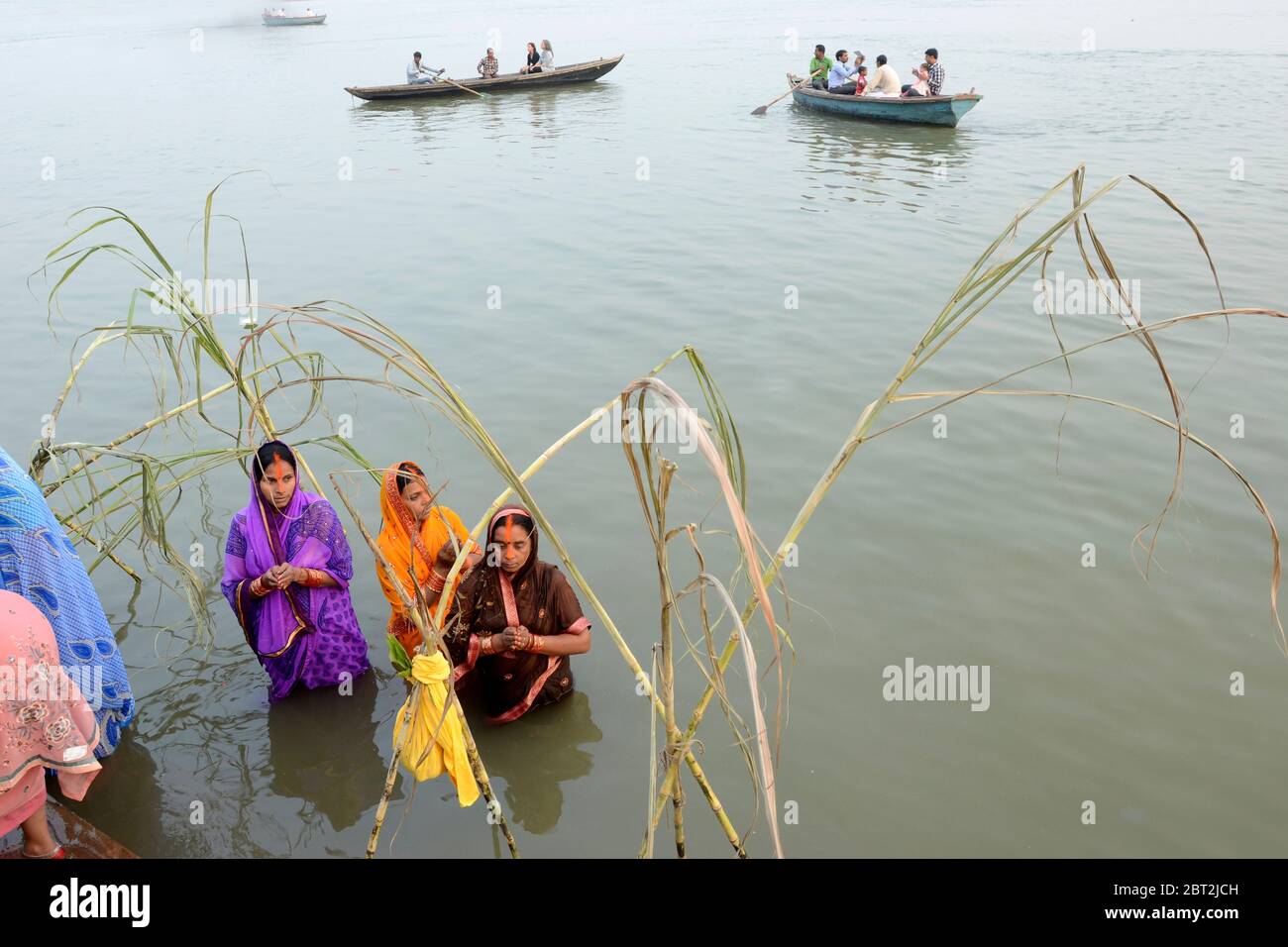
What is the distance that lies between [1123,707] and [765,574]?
2.85 metres

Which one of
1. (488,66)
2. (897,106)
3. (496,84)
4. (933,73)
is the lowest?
(897,106)

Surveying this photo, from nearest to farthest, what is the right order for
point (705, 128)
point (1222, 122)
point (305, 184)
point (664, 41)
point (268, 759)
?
point (268, 759) → point (305, 184) → point (1222, 122) → point (705, 128) → point (664, 41)

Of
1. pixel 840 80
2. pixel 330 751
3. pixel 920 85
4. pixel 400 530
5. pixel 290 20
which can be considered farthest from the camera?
pixel 290 20

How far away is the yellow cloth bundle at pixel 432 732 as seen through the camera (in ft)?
9.35

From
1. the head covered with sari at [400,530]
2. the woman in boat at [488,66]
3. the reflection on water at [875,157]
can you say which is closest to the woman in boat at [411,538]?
the head covered with sari at [400,530]

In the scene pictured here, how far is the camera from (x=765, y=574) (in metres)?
2.19

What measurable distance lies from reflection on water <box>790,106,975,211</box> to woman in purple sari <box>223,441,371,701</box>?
32.9 ft

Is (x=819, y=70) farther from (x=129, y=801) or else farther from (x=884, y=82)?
(x=129, y=801)

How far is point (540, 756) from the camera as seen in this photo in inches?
165

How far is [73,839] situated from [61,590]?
0.87 metres

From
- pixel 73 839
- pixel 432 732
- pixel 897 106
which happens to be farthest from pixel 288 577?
pixel 897 106

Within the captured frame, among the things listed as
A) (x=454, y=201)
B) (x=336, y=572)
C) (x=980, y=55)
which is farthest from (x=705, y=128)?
(x=336, y=572)

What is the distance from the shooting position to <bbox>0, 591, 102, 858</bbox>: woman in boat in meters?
3.16
